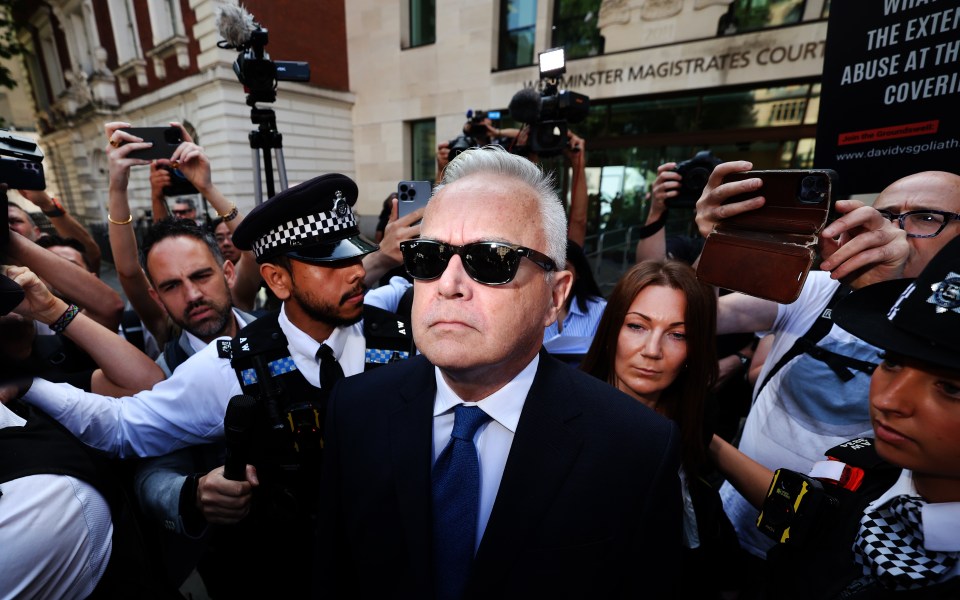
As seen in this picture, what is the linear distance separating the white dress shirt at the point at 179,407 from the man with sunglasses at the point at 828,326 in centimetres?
185

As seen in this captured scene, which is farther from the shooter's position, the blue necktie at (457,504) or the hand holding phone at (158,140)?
the hand holding phone at (158,140)

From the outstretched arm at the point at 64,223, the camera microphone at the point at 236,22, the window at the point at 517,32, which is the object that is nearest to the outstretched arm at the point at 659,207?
the camera microphone at the point at 236,22

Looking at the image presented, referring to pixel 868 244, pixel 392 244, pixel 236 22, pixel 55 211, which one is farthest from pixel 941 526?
pixel 55 211

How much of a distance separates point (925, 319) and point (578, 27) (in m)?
11.8

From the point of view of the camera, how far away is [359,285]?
83.4 inches

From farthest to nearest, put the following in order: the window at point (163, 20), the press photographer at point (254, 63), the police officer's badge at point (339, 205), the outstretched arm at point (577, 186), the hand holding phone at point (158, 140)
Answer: the window at point (163, 20) < the outstretched arm at point (577, 186) < the press photographer at point (254, 63) < the hand holding phone at point (158, 140) < the police officer's badge at point (339, 205)

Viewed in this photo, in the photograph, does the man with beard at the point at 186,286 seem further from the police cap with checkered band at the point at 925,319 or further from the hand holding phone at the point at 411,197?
the police cap with checkered band at the point at 925,319

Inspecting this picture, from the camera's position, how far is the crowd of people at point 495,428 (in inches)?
45.9

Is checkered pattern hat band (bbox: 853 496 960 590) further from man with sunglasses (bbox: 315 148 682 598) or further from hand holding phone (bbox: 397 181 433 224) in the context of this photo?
hand holding phone (bbox: 397 181 433 224)

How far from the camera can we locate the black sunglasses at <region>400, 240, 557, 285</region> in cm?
121

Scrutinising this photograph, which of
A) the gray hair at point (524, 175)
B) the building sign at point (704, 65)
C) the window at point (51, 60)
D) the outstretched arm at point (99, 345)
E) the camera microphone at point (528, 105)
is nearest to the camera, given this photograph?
the gray hair at point (524, 175)

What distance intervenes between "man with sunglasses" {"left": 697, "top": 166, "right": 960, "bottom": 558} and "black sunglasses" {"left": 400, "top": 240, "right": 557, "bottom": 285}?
785 millimetres

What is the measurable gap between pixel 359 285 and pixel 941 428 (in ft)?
6.97

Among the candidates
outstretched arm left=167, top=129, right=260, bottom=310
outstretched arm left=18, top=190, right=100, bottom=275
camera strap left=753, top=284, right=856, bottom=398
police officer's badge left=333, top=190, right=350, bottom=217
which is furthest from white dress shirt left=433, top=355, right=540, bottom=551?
outstretched arm left=18, top=190, right=100, bottom=275
